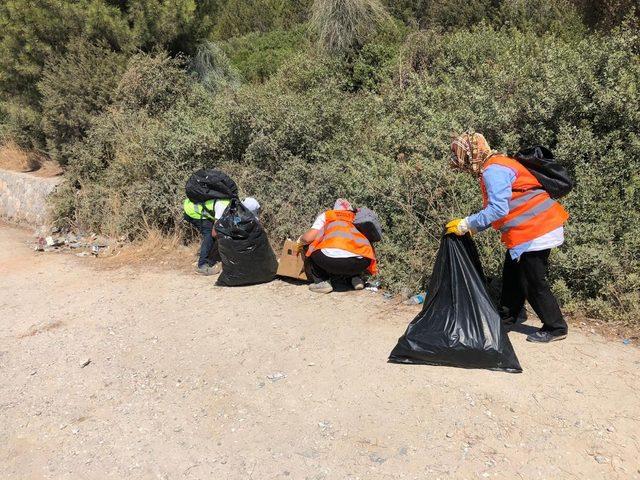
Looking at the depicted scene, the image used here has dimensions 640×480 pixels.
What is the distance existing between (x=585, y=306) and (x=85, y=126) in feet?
27.9

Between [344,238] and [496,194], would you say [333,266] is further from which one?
[496,194]

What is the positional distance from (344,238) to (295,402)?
1.86 meters

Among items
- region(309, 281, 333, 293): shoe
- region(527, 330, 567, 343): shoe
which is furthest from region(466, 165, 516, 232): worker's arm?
region(309, 281, 333, 293): shoe

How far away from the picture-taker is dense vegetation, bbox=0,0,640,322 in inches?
191

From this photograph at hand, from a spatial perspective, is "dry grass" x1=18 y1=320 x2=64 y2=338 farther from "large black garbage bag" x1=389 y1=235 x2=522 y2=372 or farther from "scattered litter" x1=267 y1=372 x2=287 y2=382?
"large black garbage bag" x1=389 y1=235 x2=522 y2=372

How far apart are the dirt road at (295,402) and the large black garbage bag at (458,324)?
0.30 ft

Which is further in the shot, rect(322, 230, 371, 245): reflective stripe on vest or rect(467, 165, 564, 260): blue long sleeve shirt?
rect(322, 230, 371, 245): reflective stripe on vest

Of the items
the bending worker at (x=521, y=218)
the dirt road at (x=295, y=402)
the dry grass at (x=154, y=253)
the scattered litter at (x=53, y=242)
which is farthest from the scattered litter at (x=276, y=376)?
the scattered litter at (x=53, y=242)

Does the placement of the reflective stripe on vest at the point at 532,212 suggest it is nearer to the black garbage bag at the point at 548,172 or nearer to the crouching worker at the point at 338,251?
the black garbage bag at the point at 548,172

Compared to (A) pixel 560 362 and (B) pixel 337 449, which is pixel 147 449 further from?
(A) pixel 560 362

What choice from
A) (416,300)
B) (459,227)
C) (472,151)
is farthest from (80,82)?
(459,227)

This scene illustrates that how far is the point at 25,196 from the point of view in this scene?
10086 mm

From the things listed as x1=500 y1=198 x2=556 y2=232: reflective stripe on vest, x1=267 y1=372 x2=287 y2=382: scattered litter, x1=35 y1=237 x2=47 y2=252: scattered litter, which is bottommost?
x1=35 y1=237 x2=47 y2=252: scattered litter

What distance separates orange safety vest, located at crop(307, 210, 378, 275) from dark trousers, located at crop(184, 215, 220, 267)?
1451 mm
